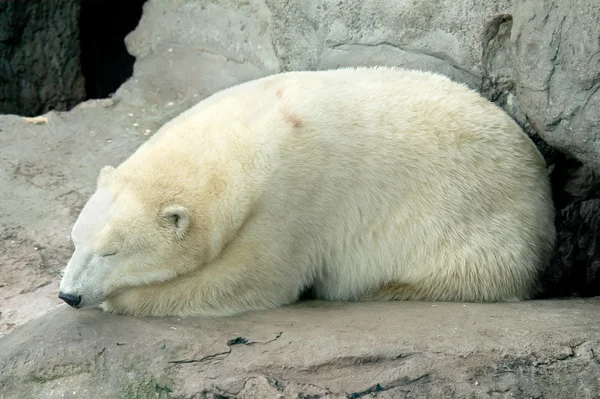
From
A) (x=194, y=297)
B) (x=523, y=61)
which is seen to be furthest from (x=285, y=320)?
(x=523, y=61)

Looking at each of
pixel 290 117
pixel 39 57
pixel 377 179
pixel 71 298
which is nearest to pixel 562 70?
pixel 377 179

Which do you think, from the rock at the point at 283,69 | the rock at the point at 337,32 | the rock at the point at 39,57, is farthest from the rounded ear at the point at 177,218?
the rock at the point at 39,57

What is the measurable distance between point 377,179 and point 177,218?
1.01 metres

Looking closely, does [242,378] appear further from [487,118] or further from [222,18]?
[222,18]

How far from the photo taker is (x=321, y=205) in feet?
13.0

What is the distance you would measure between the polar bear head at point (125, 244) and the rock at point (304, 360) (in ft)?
0.57

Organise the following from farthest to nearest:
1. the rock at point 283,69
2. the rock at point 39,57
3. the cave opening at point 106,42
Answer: the cave opening at point 106,42 → the rock at point 39,57 → the rock at point 283,69

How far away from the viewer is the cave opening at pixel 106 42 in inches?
314

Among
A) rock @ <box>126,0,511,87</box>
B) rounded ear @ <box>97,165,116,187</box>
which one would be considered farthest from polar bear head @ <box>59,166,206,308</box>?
rock @ <box>126,0,511,87</box>

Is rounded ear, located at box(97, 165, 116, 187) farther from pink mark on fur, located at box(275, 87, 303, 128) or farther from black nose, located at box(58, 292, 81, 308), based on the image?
pink mark on fur, located at box(275, 87, 303, 128)

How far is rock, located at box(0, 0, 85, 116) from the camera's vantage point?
7418 millimetres

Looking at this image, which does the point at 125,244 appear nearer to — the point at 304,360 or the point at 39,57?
the point at 304,360

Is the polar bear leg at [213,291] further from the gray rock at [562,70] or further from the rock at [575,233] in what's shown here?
the rock at [575,233]

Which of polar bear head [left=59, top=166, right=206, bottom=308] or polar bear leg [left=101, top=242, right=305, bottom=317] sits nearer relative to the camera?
polar bear head [left=59, top=166, right=206, bottom=308]
